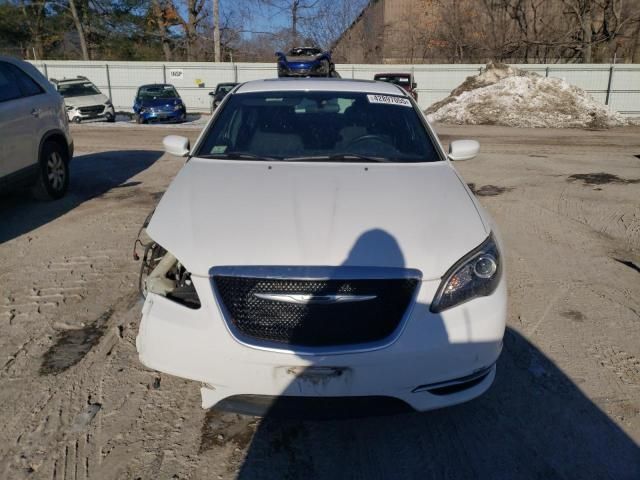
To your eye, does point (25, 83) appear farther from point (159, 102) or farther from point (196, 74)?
point (196, 74)

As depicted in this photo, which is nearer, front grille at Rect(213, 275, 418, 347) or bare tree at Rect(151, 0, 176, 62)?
front grille at Rect(213, 275, 418, 347)

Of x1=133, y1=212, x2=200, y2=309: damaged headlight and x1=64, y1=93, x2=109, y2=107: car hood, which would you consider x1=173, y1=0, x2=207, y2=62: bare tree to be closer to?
x1=64, y1=93, x2=109, y2=107: car hood

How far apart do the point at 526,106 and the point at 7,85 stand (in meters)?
18.3

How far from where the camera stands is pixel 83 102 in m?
19.1

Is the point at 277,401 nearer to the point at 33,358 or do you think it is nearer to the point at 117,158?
the point at 33,358

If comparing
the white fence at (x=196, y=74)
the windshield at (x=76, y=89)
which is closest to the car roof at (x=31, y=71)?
the windshield at (x=76, y=89)

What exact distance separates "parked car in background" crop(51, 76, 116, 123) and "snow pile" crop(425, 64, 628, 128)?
12.3 m

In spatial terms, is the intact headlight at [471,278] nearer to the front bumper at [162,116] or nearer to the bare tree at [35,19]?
the front bumper at [162,116]

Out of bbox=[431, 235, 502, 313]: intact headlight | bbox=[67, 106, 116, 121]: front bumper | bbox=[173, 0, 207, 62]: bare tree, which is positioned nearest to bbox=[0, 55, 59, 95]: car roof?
bbox=[431, 235, 502, 313]: intact headlight

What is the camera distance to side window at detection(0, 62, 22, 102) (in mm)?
6141

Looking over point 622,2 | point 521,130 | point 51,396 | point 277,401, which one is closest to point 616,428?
point 277,401

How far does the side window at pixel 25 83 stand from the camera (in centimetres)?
649

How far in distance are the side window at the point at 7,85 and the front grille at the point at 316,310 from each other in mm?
5217

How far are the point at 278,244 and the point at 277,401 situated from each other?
2.26 feet
